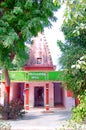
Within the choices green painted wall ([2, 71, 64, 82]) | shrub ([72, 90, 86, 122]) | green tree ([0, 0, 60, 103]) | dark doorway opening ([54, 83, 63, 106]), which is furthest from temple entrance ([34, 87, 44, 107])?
shrub ([72, 90, 86, 122])

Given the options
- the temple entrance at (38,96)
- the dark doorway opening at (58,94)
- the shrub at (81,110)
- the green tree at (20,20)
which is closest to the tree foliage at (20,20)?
the green tree at (20,20)

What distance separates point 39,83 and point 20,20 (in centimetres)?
1287

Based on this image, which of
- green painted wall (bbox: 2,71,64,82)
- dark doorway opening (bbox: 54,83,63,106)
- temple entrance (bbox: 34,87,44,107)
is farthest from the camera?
dark doorway opening (bbox: 54,83,63,106)

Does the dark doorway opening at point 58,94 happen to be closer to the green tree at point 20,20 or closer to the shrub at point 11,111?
the shrub at point 11,111

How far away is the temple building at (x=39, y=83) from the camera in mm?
20391

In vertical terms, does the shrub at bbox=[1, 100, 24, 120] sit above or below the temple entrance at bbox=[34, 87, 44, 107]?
below

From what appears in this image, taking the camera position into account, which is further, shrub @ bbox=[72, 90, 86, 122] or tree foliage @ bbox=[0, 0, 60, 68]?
tree foliage @ bbox=[0, 0, 60, 68]

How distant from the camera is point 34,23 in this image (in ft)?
35.4

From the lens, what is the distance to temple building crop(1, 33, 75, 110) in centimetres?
2039

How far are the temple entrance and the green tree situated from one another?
485 inches

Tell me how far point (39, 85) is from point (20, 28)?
12.8 meters

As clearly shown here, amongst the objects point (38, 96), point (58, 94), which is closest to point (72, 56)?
point (38, 96)

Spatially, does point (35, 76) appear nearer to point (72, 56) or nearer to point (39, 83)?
point (39, 83)

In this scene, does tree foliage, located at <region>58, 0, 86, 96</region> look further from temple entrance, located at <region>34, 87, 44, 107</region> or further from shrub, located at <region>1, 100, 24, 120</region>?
temple entrance, located at <region>34, 87, 44, 107</region>
